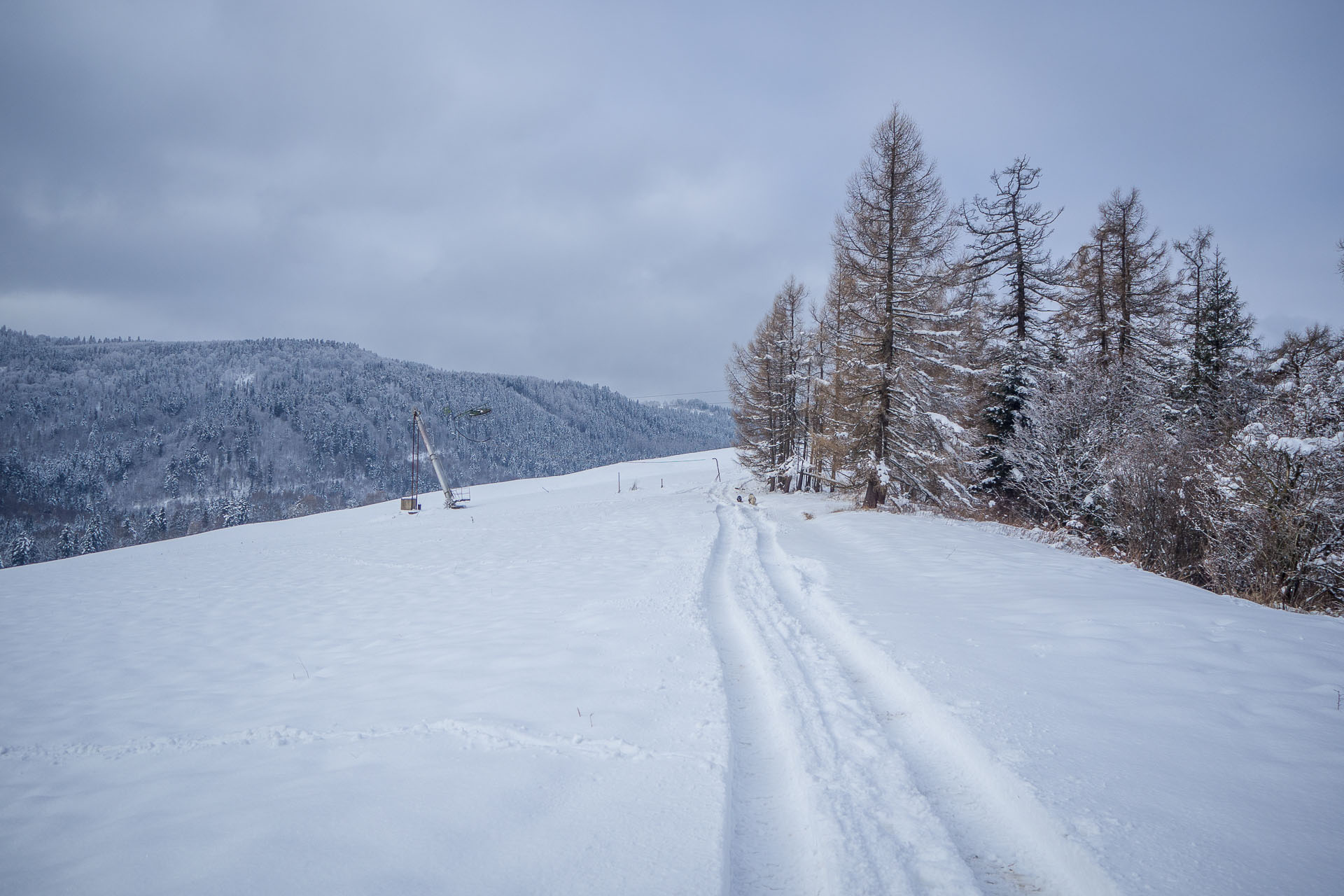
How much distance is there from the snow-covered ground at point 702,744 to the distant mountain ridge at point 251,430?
94.7 meters

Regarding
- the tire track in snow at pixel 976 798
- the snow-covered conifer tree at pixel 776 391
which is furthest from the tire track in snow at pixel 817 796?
the snow-covered conifer tree at pixel 776 391

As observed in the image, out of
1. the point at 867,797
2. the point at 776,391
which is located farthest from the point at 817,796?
the point at 776,391

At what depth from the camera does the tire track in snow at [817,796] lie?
254 centimetres

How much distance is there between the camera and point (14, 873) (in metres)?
2.65

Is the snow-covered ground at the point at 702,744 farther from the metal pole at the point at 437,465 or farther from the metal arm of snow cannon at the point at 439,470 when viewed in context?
the metal pole at the point at 437,465

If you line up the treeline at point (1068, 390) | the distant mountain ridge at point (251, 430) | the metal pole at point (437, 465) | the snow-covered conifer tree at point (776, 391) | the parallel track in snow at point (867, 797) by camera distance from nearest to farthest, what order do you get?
1. the parallel track in snow at point (867, 797)
2. the treeline at point (1068, 390)
3. the snow-covered conifer tree at point (776, 391)
4. the metal pole at point (437, 465)
5. the distant mountain ridge at point (251, 430)

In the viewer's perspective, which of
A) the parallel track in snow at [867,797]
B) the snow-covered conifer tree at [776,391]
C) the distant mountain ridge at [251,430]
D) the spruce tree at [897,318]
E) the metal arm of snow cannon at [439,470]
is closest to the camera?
the parallel track in snow at [867,797]

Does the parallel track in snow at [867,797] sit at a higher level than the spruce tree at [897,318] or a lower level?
lower

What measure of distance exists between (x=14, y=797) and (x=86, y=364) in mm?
233439

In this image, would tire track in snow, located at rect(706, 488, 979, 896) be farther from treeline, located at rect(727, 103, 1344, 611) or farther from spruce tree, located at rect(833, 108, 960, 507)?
spruce tree, located at rect(833, 108, 960, 507)

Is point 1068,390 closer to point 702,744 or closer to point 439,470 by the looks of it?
point 702,744

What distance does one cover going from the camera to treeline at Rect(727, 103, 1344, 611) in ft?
29.7

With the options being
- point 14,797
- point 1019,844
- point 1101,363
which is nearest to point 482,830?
point 1019,844

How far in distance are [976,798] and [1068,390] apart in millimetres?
15586
